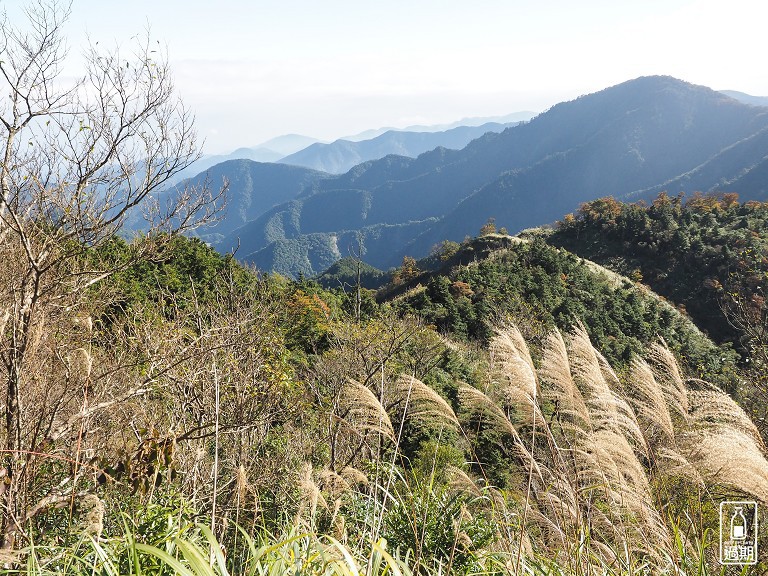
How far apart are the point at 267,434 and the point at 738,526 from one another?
6.50 metres

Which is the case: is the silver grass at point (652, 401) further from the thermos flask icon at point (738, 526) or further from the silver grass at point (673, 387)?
the thermos flask icon at point (738, 526)

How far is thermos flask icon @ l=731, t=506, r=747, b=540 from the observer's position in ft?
8.66

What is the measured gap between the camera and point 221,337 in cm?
691

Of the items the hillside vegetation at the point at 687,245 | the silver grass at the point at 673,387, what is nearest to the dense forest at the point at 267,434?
the silver grass at the point at 673,387

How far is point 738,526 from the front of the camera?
8.80 ft

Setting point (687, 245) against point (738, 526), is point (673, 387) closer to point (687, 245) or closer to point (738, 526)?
point (738, 526)

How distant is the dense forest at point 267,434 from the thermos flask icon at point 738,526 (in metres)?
0.14

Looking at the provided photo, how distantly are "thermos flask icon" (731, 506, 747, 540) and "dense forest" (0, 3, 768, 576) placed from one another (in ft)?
0.46

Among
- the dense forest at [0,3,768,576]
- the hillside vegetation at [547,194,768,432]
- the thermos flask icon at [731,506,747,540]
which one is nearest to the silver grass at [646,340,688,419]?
the dense forest at [0,3,768,576]

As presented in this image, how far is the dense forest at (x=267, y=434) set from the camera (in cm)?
244

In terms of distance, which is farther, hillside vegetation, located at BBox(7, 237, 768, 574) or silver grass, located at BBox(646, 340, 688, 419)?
silver grass, located at BBox(646, 340, 688, 419)

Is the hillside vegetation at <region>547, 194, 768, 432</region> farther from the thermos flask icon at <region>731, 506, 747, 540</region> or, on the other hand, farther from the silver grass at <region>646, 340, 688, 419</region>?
the thermos flask icon at <region>731, 506, 747, 540</region>

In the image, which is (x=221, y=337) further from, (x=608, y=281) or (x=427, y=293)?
(x=608, y=281)

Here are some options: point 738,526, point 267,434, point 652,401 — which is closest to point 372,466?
point 652,401
